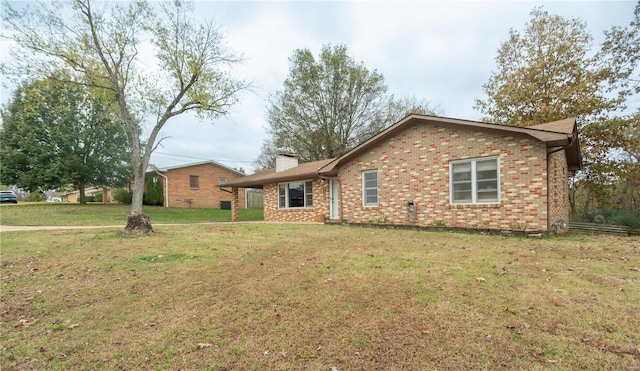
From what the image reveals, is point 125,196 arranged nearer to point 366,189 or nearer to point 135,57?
point 135,57

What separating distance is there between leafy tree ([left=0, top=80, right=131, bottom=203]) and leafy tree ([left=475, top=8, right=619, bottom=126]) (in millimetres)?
25885

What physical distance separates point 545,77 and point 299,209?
1537 cm

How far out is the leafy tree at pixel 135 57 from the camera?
9.64 metres

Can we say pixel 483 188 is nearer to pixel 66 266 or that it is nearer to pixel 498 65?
pixel 66 266

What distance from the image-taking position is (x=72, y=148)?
73.5 feet

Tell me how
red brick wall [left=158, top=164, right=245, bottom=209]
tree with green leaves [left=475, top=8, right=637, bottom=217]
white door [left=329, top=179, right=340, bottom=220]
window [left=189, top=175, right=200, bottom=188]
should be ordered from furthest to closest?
window [left=189, top=175, right=200, bottom=188] → red brick wall [left=158, top=164, right=245, bottom=209] → tree with green leaves [left=475, top=8, right=637, bottom=217] → white door [left=329, top=179, right=340, bottom=220]

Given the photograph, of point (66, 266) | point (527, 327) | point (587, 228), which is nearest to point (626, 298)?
point (527, 327)

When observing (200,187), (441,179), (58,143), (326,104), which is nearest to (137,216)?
(441,179)

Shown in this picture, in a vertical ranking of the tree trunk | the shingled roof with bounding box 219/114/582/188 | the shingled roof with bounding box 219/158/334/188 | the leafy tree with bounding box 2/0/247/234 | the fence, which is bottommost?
the fence

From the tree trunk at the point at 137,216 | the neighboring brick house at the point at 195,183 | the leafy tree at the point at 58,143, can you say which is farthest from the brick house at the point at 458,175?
the leafy tree at the point at 58,143

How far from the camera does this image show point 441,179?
10.2 metres

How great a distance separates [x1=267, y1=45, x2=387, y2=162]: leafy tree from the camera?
80.7 feet

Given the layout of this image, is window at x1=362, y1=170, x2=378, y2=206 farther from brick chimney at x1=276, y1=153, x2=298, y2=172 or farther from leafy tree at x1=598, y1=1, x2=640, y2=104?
leafy tree at x1=598, y1=1, x2=640, y2=104

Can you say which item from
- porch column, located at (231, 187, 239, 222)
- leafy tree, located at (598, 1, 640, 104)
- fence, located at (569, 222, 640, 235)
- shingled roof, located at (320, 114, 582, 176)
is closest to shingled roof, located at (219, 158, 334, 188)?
porch column, located at (231, 187, 239, 222)
